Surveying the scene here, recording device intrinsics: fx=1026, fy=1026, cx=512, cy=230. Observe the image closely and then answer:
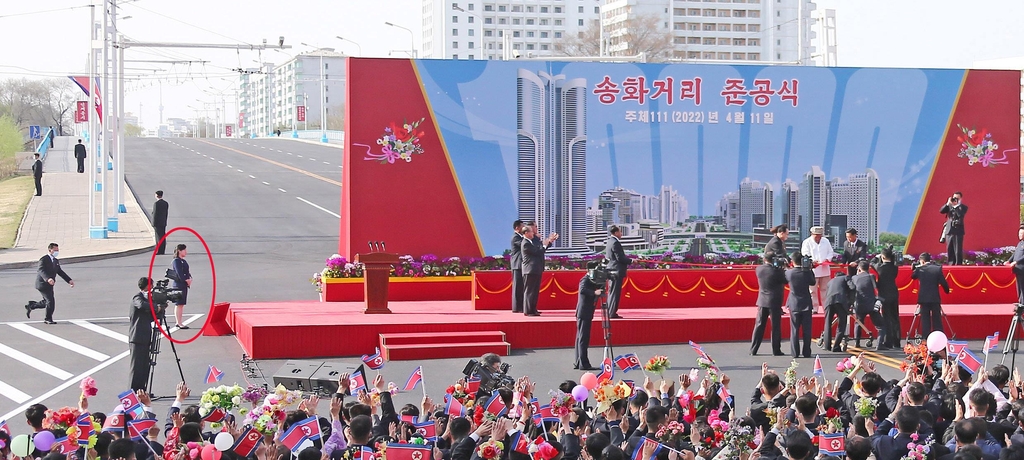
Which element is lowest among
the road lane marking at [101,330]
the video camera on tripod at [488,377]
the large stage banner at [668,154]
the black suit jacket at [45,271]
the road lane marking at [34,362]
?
the road lane marking at [34,362]

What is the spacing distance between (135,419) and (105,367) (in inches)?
291

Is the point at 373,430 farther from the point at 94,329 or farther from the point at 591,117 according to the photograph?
the point at 591,117

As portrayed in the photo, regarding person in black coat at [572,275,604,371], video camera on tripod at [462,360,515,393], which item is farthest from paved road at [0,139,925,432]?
video camera on tripod at [462,360,515,393]

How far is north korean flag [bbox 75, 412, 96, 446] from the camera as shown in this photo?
24.3 ft

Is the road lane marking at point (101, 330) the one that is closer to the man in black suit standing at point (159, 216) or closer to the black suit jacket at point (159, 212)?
the man in black suit standing at point (159, 216)

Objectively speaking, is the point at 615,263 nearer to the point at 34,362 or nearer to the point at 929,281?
the point at 929,281

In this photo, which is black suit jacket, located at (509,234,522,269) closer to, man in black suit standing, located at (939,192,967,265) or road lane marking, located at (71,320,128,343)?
road lane marking, located at (71,320,128,343)

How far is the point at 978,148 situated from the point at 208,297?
1708 centimetres

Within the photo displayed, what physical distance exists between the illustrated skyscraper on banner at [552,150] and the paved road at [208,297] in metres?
4.94

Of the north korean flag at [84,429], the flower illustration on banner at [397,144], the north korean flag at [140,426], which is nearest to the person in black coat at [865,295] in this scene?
the flower illustration on banner at [397,144]

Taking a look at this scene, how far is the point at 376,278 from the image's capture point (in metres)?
17.1

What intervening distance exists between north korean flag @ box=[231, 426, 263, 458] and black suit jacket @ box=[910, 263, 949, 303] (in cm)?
1193

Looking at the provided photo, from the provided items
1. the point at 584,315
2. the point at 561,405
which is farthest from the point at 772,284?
the point at 561,405

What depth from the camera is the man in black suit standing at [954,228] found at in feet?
69.1
